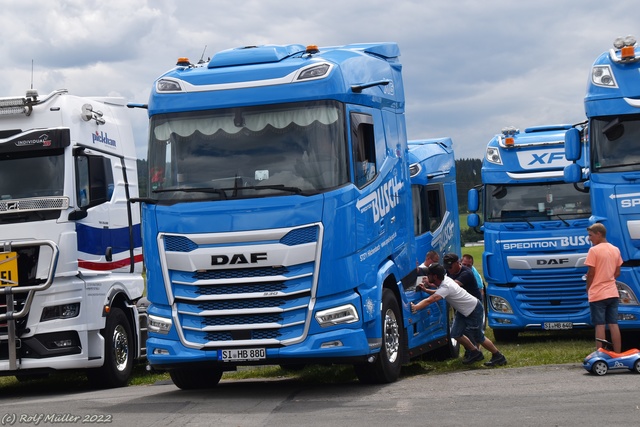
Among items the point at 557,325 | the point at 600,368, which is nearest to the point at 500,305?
the point at 557,325

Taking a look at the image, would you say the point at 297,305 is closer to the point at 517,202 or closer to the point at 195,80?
the point at 195,80

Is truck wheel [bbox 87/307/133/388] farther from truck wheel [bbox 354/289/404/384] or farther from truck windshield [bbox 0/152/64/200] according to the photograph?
truck wheel [bbox 354/289/404/384]

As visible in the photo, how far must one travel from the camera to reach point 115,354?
15.6 m

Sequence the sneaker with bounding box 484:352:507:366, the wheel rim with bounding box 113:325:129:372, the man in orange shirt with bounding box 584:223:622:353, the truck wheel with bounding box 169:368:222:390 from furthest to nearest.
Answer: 1. the wheel rim with bounding box 113:325:129:372
2. the sneaker with bounding box 484:352:507:366
3. the man in orange shirt with bounding box 584:223:622:353
4. the truck wheel with bounding box 169:368:222:390

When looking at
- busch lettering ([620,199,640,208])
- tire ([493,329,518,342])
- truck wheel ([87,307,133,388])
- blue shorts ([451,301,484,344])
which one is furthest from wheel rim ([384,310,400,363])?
tire ([493,329,518,342])

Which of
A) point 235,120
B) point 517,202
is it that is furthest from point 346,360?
point 517,202

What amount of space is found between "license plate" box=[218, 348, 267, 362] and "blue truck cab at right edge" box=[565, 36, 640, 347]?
213 inches

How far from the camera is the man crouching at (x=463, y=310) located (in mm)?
14328

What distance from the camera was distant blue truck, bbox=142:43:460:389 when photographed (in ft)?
38.1

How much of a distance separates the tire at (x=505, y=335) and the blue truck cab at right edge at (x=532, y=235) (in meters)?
0.23

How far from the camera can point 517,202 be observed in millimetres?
19438

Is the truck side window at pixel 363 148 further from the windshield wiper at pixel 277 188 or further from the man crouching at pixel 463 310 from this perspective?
the man crouching at pixel 463 310

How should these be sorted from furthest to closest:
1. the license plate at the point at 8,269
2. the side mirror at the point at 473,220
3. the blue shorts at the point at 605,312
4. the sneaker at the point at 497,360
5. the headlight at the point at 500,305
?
the side mirror at the point at 473,220
the headlight at the point at 500,305
the sneaker at the point at 497,360
the license plate at the point at 8,269
the blue shorts at the point at 605,312

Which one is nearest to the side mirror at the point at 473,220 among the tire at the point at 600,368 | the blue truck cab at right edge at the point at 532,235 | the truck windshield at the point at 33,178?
the blue truck cab at right edge at the point at 532,235
